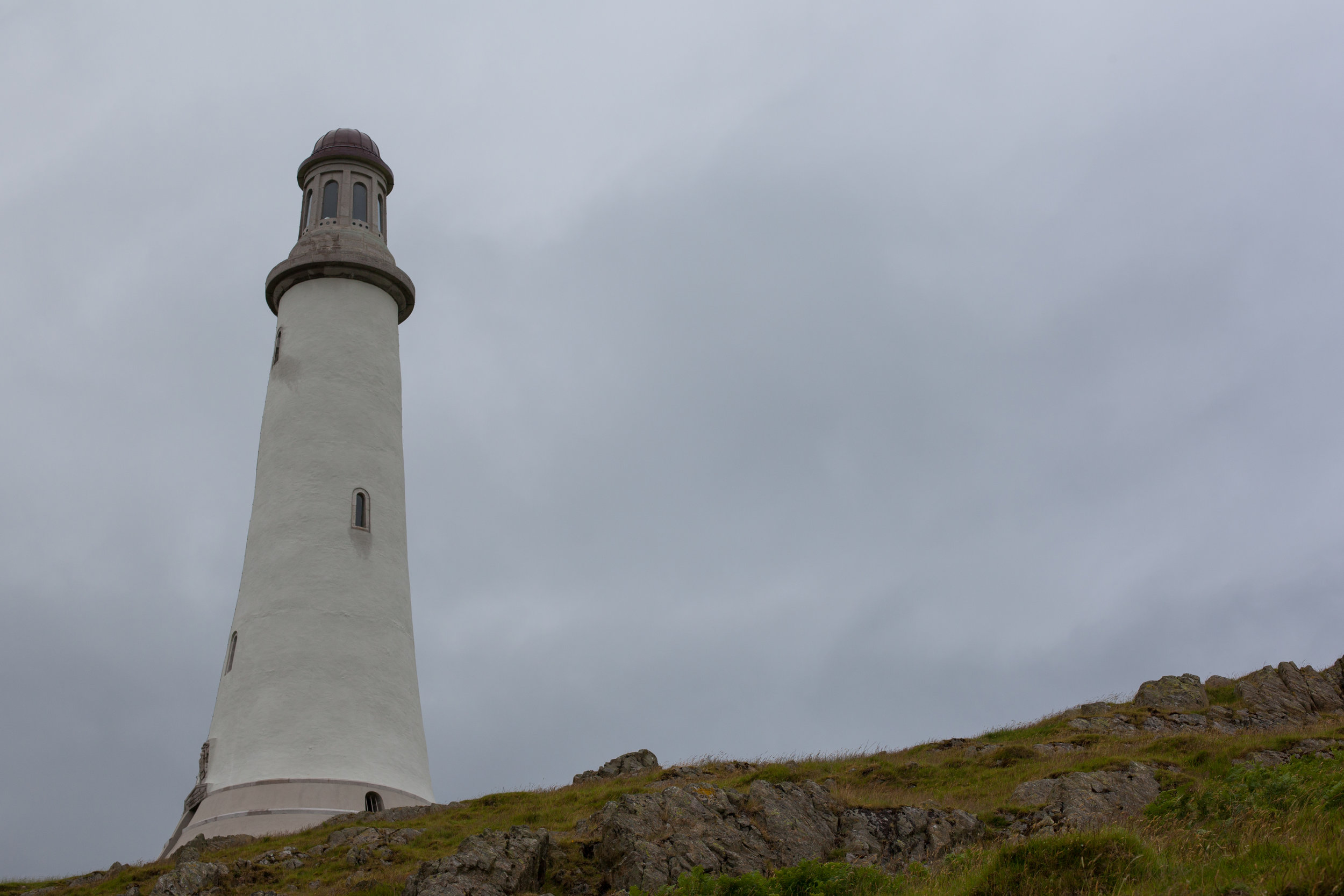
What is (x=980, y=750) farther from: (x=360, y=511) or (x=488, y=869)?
(x=360, y=511)

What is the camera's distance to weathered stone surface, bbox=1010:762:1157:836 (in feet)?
56.3

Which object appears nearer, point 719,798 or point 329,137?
point 719,798

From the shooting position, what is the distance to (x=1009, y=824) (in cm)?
1766

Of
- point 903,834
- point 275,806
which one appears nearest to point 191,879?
point 275,806

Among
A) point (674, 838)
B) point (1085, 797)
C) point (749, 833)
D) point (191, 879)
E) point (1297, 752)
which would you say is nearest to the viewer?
point (674, 838)

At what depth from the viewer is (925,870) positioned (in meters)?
13.5

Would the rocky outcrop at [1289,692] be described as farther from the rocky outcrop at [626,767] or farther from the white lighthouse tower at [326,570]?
the white lighthouse tower at [326,570]

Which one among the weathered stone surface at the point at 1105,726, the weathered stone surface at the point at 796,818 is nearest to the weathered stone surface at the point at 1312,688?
the weathered stone surface at the point at 1105,726

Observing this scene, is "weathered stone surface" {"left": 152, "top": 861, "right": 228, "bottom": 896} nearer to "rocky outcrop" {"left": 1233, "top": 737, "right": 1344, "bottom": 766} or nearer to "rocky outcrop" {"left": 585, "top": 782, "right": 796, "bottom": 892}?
"rocky outcrop" {"left": 585, "top": 782, "right": 796, "bottom": 892}

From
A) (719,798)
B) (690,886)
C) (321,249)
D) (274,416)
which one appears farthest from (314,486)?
(690,886)

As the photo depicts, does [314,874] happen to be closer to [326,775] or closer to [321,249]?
[326,775]

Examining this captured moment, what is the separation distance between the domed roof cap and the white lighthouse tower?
0.11 metres

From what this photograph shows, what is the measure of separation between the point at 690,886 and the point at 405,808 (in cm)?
1272

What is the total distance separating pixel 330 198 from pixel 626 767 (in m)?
19.6
